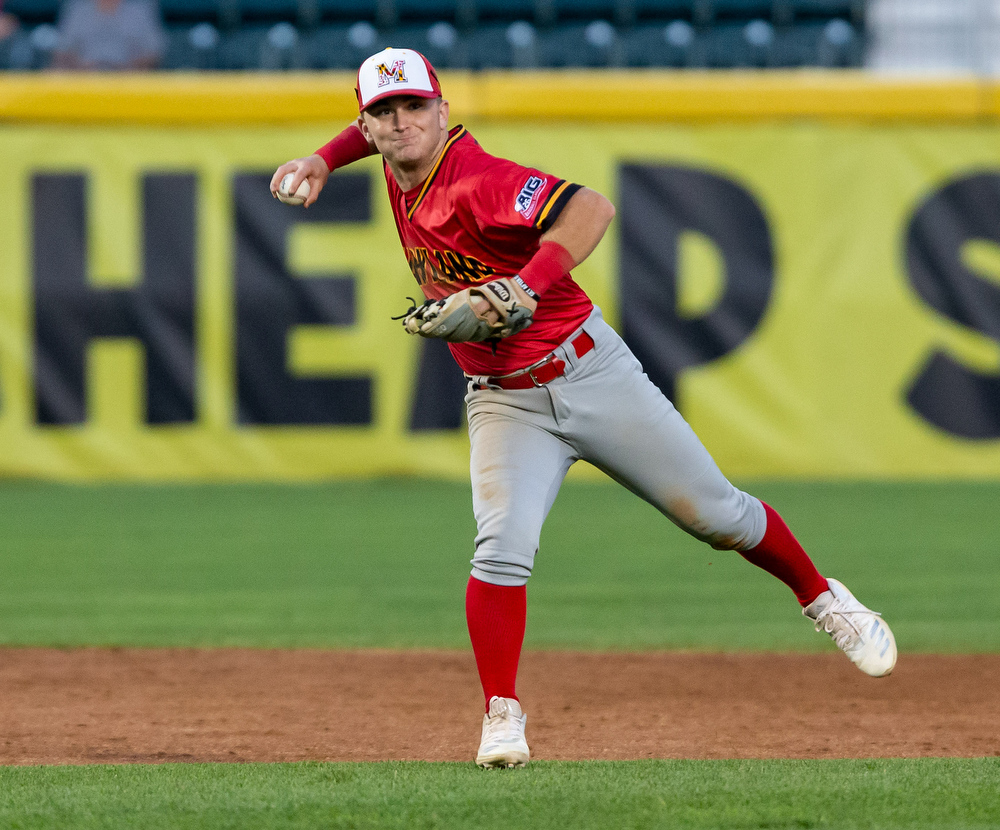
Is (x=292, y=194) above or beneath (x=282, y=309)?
above

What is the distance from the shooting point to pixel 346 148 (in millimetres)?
4031

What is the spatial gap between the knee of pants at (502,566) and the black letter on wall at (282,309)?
670 centimetres

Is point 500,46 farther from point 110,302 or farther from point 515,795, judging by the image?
point 515,795

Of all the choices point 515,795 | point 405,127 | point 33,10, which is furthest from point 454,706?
point 33,10

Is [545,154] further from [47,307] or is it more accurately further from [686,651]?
[686,651]

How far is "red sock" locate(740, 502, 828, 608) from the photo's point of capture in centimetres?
388

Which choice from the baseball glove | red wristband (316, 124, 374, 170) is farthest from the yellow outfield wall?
the baseball glove

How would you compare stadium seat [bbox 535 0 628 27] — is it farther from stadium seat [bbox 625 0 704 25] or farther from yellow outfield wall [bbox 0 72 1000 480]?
yellow outfield wall [bbox 0 72 1000 480]

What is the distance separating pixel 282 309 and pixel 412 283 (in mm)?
951

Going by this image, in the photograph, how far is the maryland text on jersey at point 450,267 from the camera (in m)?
3.60

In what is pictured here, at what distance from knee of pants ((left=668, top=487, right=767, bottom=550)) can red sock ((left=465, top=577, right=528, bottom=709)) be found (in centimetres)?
51

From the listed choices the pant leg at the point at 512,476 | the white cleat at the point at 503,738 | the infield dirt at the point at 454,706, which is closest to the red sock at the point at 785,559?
the infield dirt at the point at 454,706

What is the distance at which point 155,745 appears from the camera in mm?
3852

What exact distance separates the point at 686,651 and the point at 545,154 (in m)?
5.62
